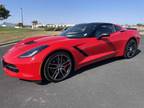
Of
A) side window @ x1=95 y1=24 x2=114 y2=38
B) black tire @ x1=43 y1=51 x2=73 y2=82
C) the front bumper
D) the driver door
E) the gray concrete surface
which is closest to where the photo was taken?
the gray concrete surface

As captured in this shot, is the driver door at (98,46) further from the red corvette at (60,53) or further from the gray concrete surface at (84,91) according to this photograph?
the gray concrete surface at (84,91)

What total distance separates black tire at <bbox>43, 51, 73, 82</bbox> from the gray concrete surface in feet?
0.51

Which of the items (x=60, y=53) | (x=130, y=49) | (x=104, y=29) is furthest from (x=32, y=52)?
(x=130, y=49)

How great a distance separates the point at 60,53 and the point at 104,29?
6.60ft

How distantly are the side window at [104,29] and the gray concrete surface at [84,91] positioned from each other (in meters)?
1.03

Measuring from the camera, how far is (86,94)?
410cm

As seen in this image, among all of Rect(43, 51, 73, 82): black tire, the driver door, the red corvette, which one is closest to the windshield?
the red corvette

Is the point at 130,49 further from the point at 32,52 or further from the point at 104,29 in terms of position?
the point at 32,52

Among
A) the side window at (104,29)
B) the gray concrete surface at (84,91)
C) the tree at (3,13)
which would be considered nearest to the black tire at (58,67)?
the gray concrete surface at (84,91)

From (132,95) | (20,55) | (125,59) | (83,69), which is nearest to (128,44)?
(125,59)

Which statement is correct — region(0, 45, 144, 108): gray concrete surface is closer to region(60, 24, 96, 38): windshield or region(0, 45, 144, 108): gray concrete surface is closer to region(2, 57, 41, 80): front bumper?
region(2, 57, 41, 80): front bumper

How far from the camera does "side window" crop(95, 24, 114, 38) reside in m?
5.98

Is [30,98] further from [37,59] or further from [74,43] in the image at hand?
[74,43]

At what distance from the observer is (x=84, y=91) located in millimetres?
4254
